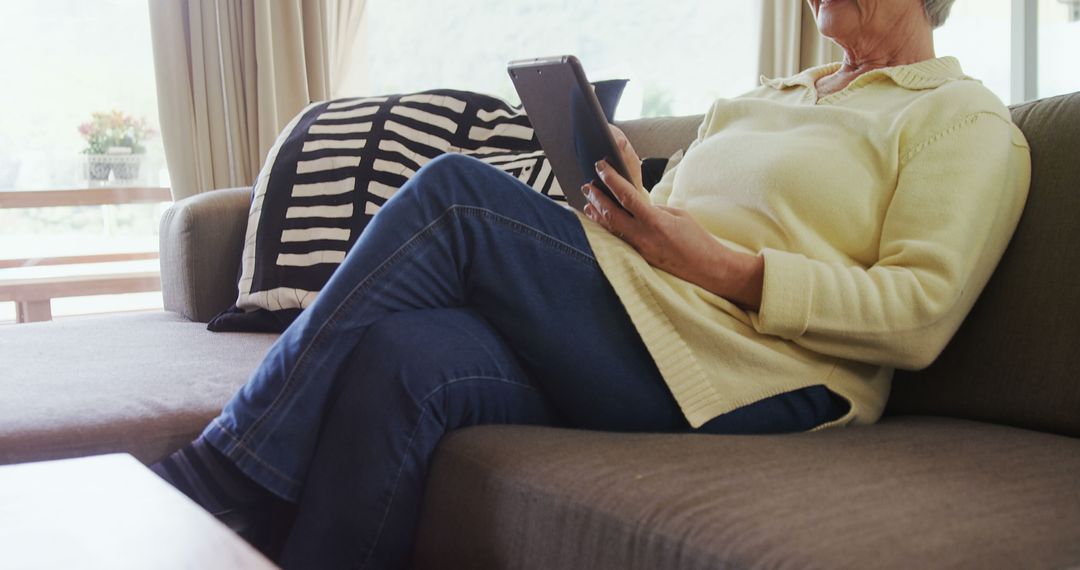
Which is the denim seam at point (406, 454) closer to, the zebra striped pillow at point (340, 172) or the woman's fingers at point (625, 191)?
the woman's fingers at point (625, 191)

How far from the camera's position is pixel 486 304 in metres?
1.21

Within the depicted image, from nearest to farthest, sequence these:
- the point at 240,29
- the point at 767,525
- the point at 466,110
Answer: the point at 767,525
the point at 466,110
the point at 240,29

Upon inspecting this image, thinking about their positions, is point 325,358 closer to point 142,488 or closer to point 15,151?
point 142,488

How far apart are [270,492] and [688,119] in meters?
1.20

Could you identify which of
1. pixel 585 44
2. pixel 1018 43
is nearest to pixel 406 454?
pixel 585 44

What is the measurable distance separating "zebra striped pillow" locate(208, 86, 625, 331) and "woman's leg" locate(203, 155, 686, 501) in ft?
2.37

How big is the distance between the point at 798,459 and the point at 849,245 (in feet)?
1.26

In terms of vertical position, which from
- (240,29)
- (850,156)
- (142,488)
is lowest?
(142,488)

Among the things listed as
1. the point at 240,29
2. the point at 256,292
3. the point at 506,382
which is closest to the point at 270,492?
the point at 506,382

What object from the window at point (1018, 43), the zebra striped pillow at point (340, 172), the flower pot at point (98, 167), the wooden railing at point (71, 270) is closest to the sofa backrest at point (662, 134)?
the zebra striped pillow at point (340, 172)

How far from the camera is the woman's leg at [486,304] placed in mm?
1155

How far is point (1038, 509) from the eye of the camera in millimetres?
884

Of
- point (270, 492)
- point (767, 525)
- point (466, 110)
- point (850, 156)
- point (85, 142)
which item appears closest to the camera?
point (767, 525)

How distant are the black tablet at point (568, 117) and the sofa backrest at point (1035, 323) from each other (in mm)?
487
